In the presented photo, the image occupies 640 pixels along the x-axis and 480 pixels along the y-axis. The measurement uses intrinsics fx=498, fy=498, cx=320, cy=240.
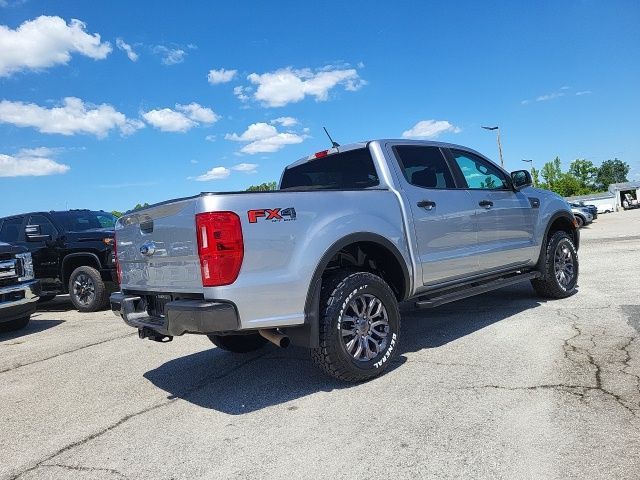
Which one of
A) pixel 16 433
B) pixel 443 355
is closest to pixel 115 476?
pixel 16 433

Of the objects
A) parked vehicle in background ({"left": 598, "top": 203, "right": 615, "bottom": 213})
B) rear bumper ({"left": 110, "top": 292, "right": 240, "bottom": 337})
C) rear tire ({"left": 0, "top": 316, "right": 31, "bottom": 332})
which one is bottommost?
parked vehicle in background ({"left": 598, "top": 203, "right": 615, "bottom": 213})

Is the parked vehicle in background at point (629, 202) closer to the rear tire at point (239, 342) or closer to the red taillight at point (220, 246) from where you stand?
the rear tire at point (239, 342)

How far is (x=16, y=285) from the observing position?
280 inches

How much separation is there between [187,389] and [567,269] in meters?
5.00

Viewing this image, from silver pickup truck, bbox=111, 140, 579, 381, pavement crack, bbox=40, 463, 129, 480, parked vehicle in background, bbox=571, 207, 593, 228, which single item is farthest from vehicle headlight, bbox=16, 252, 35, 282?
parked vehicle in background, bbox=571, 207, 593, 228

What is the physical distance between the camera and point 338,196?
387 cm

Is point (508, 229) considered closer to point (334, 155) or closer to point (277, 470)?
point (334, 155)

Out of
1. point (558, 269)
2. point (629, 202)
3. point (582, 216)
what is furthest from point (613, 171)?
point (558, 269)

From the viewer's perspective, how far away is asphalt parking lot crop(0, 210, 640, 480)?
8.48 feet

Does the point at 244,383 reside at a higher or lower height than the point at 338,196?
lower

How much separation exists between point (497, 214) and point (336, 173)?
6.12ft

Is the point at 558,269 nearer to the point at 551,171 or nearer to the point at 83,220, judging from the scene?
the point at 83,220

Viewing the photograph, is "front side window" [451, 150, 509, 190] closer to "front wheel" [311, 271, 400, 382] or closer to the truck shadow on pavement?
the truck shadow on pavement

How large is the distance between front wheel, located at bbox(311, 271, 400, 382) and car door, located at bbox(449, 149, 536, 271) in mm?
1623
